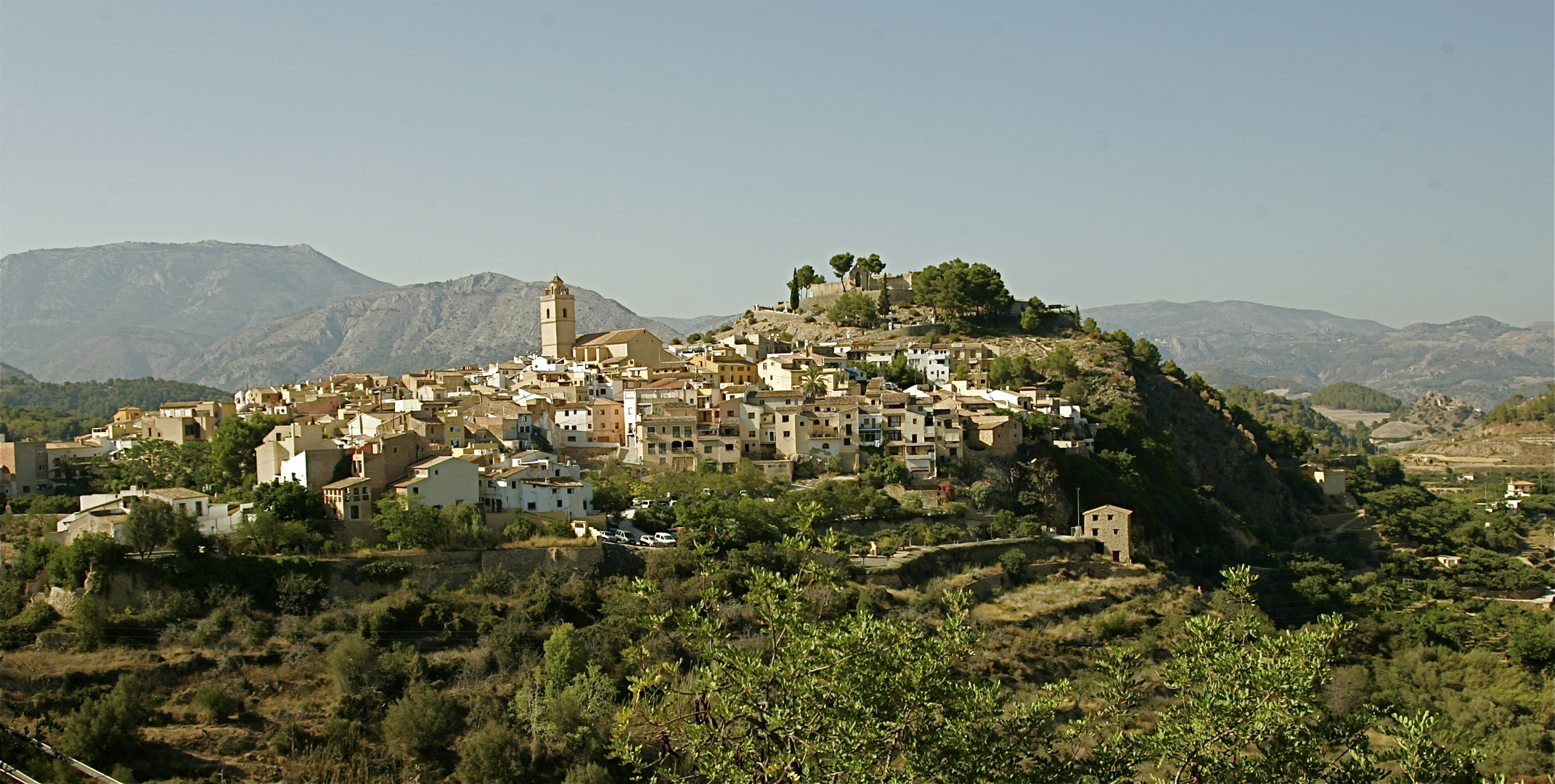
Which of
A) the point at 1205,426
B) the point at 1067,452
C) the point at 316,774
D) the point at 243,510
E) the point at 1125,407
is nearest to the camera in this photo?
the point at 316,774

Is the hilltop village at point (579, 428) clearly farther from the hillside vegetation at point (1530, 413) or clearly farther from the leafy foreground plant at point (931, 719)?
the hillside vegetation at point (1530, 413)

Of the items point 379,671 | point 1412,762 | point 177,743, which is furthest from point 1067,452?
point 1412,762

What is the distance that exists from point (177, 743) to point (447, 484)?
6971mm

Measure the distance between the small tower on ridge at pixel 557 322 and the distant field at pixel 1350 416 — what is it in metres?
108

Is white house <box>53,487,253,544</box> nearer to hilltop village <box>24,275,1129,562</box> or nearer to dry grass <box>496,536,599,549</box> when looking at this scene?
hilltop village <box>24,275,1129,562</box>

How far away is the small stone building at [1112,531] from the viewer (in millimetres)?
29562

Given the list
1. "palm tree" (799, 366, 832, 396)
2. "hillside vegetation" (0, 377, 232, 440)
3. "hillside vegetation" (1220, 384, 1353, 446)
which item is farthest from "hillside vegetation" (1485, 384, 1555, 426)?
"hillside vegetation" (0, 377, 232, 440)

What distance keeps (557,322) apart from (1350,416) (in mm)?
125746

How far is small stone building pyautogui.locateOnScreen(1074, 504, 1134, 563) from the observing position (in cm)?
2956

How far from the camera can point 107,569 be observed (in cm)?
2122

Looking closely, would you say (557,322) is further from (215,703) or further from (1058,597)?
(215,703)

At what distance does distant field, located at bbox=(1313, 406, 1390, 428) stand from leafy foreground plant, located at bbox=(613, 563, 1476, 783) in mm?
133623

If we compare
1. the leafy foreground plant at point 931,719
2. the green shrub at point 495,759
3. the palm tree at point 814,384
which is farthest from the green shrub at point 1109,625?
the leafy foreground plant at point 931,719

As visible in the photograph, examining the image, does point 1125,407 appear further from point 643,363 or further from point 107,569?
point 107,569
